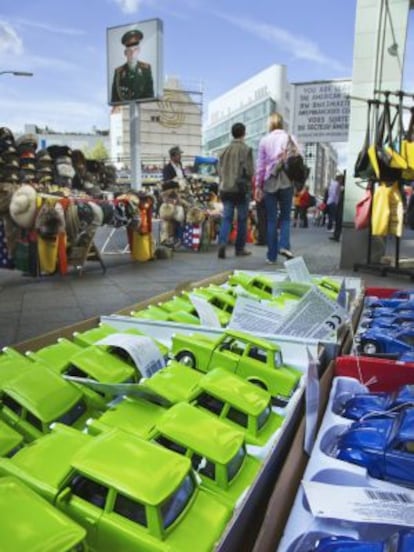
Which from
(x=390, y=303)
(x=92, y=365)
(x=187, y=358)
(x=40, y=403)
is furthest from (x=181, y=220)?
(x=40, y=403)

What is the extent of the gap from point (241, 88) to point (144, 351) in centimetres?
4810

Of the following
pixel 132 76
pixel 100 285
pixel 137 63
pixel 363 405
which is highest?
pixel 137 63

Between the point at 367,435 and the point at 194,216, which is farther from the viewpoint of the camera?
the point at 194,216

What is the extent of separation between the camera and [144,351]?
1.65 m

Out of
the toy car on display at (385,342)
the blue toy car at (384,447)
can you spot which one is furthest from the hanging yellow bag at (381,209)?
the blue toy car at (384,447)

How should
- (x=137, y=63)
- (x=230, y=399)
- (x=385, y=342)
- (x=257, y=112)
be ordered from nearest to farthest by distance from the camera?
(x=230, y=399), (x=385, y=342), (x=137, y=63), (x=257, y=112)

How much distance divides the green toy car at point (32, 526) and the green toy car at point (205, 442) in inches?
13.7

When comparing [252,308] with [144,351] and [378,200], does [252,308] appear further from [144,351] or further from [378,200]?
[378,200]

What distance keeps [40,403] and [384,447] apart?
92 cm

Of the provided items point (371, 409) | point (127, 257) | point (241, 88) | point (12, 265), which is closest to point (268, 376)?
point (371, 409)

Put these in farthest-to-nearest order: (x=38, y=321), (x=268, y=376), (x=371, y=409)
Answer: (x=38, y=321) → (x=268, y=376) → (x=371, y=409)

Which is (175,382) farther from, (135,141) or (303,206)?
(303,206)

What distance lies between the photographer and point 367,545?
0.92m

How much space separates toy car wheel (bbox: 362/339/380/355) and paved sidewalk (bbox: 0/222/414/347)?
6.75 ft
